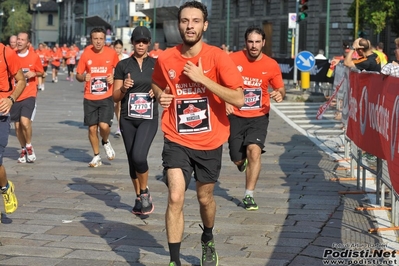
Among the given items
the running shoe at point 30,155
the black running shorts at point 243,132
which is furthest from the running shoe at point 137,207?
the running shoe at point 30,155

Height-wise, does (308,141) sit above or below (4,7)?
below

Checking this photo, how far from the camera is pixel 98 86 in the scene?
12562mm

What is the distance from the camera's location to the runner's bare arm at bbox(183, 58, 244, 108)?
19.3 ft

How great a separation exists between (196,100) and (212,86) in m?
0.29

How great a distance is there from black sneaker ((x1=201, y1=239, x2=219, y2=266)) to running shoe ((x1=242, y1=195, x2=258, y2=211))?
2.51 m

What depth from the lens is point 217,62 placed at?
6.14 metres

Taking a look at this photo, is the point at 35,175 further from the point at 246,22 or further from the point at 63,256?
the point at 246,22

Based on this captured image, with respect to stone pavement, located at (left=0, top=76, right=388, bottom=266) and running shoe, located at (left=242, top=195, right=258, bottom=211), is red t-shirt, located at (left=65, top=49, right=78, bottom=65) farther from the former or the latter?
running shoe, located at (left=242, top=195, right=258, bottom=211)

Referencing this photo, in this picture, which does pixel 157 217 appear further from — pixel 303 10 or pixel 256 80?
pixel 303 10

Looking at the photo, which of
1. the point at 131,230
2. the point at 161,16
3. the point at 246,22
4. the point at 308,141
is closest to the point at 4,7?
the point at 161,16

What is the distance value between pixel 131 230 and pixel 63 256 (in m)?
1.19

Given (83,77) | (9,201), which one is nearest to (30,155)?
(83,77)

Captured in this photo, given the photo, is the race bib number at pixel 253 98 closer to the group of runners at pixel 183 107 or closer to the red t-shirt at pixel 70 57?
the group of runners at pixel 183 107

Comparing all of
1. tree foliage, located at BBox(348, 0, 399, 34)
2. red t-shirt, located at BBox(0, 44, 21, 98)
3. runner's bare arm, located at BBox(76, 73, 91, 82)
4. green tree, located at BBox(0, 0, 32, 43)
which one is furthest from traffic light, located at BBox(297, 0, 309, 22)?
green tree, located at BBox(0, 0, 32, 43)
